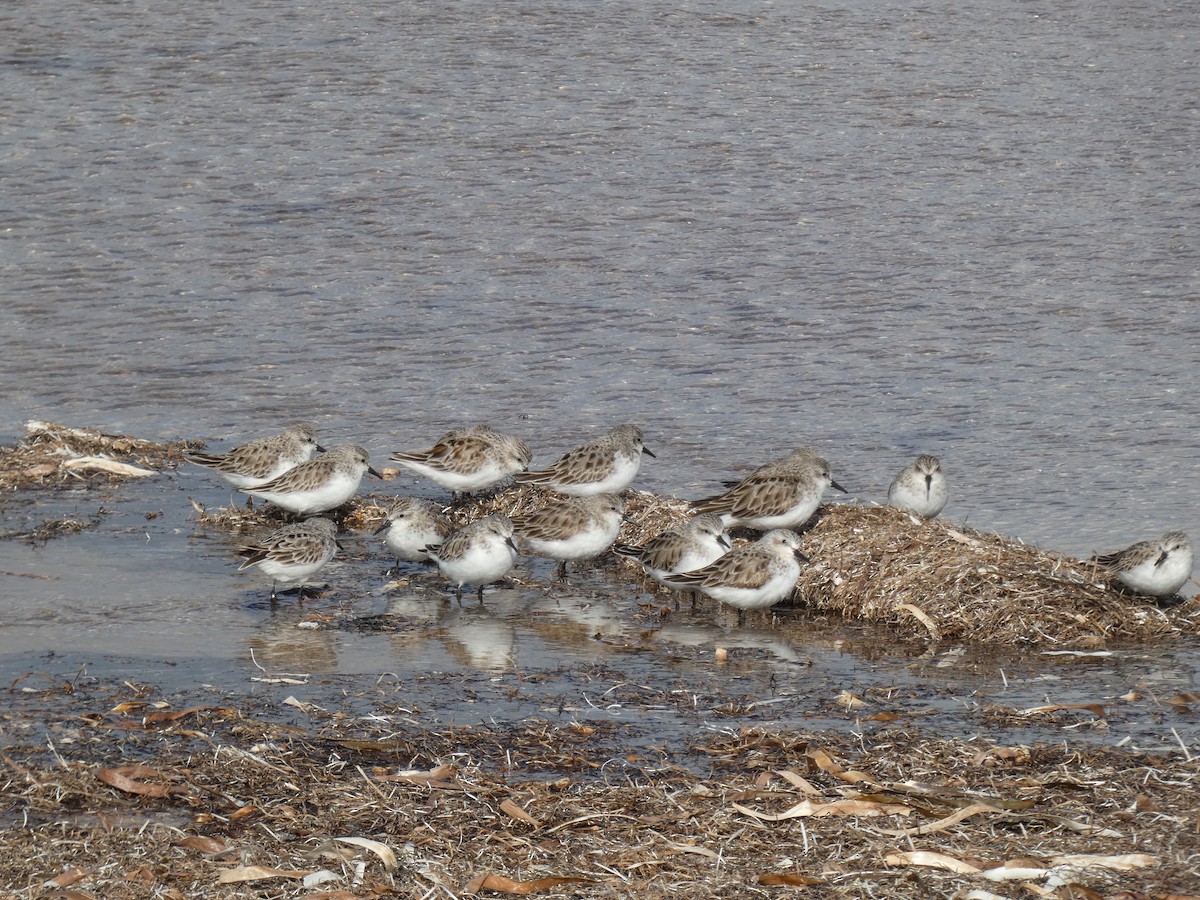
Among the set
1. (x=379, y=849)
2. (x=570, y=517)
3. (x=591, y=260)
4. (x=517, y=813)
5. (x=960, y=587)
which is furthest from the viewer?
(x=591, y=260)

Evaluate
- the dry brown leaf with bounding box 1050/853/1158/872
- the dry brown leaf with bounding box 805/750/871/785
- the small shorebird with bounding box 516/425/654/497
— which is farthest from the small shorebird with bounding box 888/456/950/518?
the dry brown leaf with bounding box 1050/853/1158/872

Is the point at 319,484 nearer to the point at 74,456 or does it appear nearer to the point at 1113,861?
the point at 74,456

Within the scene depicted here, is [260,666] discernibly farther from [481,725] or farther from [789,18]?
[789,18]

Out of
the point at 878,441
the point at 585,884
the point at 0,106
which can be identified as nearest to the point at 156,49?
the point at 0,106

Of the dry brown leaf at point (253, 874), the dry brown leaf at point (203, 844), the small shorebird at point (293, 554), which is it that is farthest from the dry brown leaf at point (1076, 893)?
the small shorebird at point (293, 554)

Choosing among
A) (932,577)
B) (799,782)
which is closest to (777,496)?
(932,577)

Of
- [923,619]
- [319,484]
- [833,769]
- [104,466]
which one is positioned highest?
[833,769]

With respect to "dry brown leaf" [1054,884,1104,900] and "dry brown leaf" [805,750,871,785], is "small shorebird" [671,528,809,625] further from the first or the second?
"dry brown leaf" [1054,884,1104,900]

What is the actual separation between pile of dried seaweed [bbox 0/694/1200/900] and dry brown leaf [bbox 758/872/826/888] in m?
0.01

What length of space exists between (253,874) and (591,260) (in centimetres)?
1289

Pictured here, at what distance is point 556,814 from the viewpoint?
6.80 m

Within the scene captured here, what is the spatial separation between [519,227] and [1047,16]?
11.8 meters

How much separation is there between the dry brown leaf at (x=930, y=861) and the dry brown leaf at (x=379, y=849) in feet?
6.04

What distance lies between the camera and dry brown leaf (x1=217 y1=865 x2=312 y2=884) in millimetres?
6141
